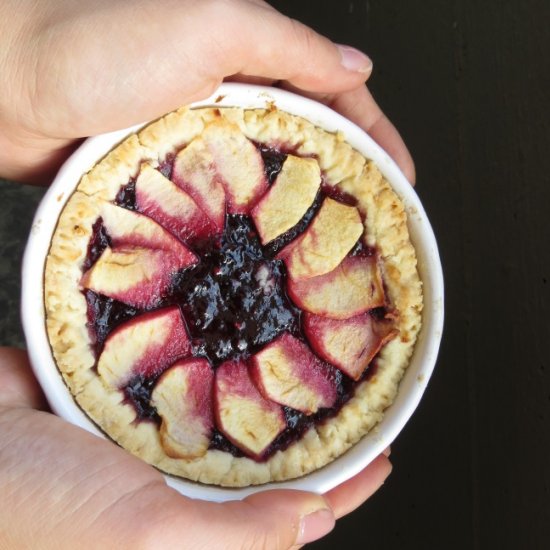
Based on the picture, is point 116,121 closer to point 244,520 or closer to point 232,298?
point 232,298

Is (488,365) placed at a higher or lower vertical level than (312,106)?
lower

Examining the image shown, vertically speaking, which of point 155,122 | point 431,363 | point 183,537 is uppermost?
point 155,122

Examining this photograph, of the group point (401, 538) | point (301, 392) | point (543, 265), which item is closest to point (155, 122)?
point (301, 392)

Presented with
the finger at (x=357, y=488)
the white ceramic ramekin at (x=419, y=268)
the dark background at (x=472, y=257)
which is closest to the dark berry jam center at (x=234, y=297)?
the white ceramic ramekin at (x=419, y=268)

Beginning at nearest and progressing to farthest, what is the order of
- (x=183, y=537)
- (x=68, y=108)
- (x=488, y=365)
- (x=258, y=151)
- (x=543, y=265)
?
(x=183, y=537) → (x=68, y=108) → (x=258, y=151) → (x=543, y=265) → (x=488, y=365)

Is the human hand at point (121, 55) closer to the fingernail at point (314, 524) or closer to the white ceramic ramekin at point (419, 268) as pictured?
the white ceramic ramekin at point (419, 268)

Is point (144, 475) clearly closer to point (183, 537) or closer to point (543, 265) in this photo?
point (183, 537)
